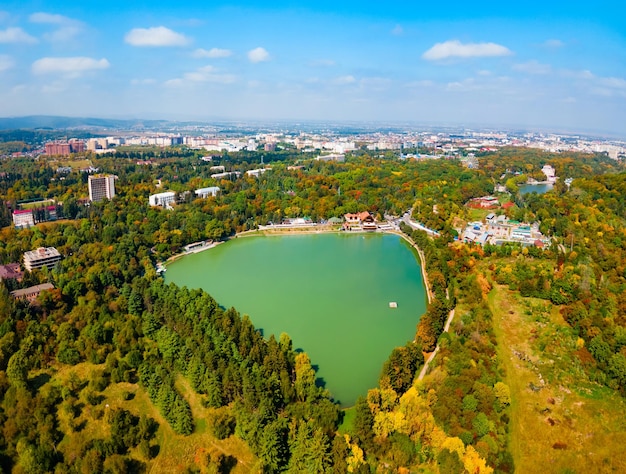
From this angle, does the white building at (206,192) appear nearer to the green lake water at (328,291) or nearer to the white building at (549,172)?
the green lake water at (328,291)

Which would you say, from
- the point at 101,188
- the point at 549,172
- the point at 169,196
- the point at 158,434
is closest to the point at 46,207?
the point at 101,188

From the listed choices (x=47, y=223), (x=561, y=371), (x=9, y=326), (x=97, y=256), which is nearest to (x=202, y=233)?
(x=97, y=256)

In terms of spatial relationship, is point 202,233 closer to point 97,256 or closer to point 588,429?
point 97,256

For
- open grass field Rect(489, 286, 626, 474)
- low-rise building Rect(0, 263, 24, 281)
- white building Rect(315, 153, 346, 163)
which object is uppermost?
white building Rect(315, 153, 346, 163)

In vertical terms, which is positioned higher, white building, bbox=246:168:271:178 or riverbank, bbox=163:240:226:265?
white building, bbox=246:168:271:178

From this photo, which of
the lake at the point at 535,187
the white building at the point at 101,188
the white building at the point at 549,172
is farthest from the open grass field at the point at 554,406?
the white building at the point at 549,172

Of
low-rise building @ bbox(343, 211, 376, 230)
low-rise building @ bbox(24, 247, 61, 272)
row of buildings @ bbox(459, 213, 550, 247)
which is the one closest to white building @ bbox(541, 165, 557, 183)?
row of buildings @ bbox(459, 213, 550, 247)

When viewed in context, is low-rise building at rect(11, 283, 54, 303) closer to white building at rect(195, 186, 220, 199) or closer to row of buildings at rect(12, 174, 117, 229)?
row of buildings at rect(12, 174, 117, 229)
